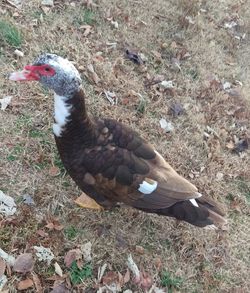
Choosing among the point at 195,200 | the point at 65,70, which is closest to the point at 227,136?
the point at 195,200

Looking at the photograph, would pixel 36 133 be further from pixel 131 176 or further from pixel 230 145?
pixel 230 145

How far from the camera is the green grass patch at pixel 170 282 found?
352 centimetres

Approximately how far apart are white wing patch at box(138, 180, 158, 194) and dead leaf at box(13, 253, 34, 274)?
0.89 metres

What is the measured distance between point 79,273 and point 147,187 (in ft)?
2.56

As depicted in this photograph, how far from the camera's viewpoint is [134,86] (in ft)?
15.2

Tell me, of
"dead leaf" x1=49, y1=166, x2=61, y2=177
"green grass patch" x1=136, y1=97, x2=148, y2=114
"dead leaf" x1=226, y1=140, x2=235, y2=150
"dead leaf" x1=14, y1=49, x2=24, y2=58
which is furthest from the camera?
"dead leaf" x1=226, y1=140, x2=235, y2=150

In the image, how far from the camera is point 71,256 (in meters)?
3.31

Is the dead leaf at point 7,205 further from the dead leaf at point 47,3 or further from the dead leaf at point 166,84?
the dead leaf at point 47,3

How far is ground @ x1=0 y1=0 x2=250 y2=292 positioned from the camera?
350 cm

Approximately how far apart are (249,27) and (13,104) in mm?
3608

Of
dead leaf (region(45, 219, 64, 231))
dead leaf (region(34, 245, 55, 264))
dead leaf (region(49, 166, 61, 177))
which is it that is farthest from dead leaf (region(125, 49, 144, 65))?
dead leaf (region(34, 245, 55, 264))

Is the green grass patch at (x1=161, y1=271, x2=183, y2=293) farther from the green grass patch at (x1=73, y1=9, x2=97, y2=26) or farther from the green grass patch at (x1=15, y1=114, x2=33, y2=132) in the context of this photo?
the green grass patch at (x1=73, y1=9, x2=97, y2=26)

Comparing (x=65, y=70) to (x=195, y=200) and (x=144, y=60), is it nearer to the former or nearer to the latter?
(x=195, y=200)

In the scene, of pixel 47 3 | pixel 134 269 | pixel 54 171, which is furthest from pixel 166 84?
pixel 134 269
